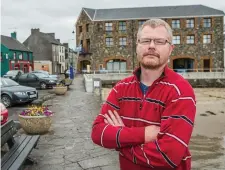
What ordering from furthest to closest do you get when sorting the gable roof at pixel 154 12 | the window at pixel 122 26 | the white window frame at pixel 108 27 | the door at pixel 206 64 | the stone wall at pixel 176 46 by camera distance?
the white window frame at pixel 108 27 < the window at pixel 122 26 < the gable roof at pixel 154 12 < the door at pixel 206 64 < the stone wall at pixel 176 46

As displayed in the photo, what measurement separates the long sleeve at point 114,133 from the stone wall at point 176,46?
149 feet

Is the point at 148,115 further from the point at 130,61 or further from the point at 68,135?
the point at 130,61

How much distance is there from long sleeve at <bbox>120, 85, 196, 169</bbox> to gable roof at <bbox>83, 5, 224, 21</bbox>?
48.4 meters

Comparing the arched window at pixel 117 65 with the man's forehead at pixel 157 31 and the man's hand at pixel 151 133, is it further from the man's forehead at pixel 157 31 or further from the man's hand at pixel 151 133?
the man's hand at pixel 151 133

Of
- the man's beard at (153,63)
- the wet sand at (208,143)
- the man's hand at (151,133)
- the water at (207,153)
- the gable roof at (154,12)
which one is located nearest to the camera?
the man's hand at (151,133)

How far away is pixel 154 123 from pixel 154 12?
5022cm

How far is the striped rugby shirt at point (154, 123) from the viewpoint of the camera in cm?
218

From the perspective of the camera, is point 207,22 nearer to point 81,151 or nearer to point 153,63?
point 81,151

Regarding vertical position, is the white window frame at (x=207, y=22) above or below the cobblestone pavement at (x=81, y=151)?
above

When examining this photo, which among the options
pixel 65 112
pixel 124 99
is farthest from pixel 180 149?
pixel 65 112

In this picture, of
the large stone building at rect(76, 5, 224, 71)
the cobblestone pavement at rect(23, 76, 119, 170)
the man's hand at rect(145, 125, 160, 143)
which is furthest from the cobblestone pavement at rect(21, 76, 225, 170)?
the large stone building at rect(76, 5, 224, 71)

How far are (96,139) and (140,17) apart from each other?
48.3 metres

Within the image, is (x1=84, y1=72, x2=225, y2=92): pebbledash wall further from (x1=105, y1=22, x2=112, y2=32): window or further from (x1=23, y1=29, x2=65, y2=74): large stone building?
(x1=23, y1=29, x2=65, y2=74): large stone building

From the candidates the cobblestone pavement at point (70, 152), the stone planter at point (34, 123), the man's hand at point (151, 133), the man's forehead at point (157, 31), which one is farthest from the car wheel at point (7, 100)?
the man's hand at point (151, 133)
